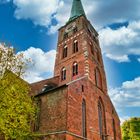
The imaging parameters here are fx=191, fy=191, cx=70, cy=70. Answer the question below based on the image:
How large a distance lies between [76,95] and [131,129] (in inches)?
992

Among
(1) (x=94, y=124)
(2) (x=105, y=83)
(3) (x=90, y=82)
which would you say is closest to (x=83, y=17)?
(2) (x=105, y=83)

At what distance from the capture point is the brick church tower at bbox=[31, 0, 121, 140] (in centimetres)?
1689

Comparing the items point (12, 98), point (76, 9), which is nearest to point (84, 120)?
point (12, 98)

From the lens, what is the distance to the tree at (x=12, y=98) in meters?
12.3

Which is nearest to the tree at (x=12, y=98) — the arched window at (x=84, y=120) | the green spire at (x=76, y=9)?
the arched window at (x=84, y=120)

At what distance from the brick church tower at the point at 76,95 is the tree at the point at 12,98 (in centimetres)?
332

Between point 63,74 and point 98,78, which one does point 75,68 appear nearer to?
point 63,74

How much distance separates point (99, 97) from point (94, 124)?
4.48m

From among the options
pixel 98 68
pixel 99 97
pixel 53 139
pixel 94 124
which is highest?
pixel 98 68

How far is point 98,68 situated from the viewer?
89.6 feet

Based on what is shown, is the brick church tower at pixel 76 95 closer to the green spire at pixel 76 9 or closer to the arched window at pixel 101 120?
the arched window at pixel 101 120

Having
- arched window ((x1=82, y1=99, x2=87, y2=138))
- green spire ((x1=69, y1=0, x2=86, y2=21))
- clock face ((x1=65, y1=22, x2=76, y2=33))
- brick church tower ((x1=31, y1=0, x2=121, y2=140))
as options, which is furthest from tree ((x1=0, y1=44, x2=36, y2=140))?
green spire ((x1=69, y1=0, x2=86, y2=21))

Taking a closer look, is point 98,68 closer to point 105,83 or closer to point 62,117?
point 105,83

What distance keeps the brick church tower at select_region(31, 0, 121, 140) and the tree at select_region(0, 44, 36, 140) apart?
10.9 ft
